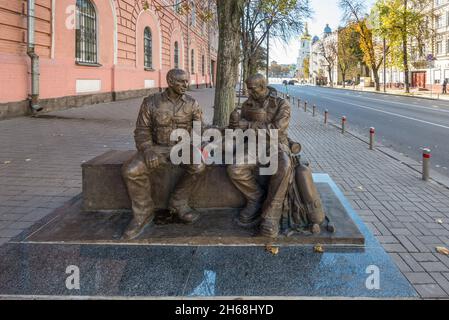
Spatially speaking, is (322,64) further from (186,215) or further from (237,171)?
(186,215)

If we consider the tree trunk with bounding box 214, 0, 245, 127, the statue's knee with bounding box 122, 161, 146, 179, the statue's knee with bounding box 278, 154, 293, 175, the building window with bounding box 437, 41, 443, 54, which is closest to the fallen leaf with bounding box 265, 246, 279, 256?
the statue's knee with bounding box 278, 154, 293, 175

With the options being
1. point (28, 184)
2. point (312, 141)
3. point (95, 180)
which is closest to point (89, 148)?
point (28, 184)

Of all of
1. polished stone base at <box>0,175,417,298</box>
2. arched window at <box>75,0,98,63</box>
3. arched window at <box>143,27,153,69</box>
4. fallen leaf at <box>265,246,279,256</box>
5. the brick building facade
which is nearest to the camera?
polished stone base at <box>0,175,417,298</box>

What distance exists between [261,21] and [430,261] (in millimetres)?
25392

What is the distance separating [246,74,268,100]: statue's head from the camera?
4078 millimetres

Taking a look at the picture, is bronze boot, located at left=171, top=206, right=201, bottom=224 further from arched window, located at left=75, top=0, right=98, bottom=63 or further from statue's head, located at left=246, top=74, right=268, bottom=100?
arched window, located at left=75, top=0, right=98, bottom=63

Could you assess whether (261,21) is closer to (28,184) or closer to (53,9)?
(53,9)

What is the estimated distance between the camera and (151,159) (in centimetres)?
393

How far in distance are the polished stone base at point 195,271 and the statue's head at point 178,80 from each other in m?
1.62

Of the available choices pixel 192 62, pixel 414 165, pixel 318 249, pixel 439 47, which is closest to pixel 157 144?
pixel 318 249

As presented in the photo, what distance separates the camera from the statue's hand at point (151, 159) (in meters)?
3.94

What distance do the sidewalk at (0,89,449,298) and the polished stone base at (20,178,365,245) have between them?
52 cm

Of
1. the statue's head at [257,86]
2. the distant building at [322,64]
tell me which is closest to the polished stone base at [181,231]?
the statue's head at [257,86]

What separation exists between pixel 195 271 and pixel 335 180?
4452 millimetres
